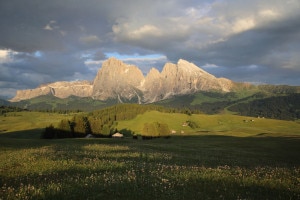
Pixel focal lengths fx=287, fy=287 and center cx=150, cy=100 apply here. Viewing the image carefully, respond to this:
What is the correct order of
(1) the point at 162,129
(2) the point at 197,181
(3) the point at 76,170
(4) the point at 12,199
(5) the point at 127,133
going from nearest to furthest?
(4) the point at 12,199
(2) the point at 197,181
(3) the point at 76,170
(1) the point at 162,129
(5) the point at 127,133

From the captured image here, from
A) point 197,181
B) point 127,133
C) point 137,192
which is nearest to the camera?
point 137,192

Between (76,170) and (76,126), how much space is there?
4766 inches

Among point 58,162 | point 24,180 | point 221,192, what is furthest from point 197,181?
point 58,162

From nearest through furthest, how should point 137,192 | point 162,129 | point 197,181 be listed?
point 137,192, point 197,181, point 162,129

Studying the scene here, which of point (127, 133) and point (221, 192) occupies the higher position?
point (221, 192)

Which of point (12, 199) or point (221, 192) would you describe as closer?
point (12, 199)

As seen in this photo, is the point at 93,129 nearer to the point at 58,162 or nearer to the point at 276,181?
the point at 58,162

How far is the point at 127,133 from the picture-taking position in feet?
649

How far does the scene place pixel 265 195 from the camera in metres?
12.7

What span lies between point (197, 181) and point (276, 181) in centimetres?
435

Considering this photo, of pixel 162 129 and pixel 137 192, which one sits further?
pixel 162 129

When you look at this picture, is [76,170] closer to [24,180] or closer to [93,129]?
[24,180]

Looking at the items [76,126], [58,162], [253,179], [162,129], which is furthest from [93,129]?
[253,179]

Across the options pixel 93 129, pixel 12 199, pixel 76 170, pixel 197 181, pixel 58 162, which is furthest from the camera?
pixel 93 129
